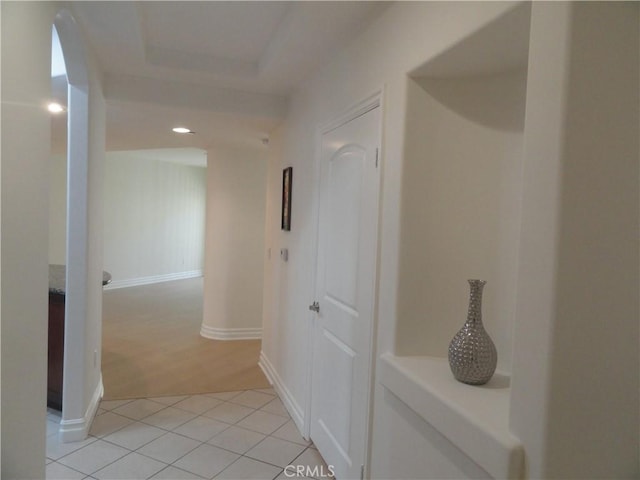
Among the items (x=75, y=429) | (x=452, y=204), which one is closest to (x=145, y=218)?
(x=75, y=429)

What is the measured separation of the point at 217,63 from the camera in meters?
2.75

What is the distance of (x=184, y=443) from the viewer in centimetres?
250

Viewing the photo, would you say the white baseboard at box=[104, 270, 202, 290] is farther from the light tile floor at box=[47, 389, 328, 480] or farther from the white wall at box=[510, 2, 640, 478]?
the white wall at box=[510, 2, 640, 478]

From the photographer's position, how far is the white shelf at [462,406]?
103 cm

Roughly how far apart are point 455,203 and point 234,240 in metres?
3.36

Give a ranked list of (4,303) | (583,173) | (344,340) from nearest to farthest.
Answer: (583,173), (4,303), (344,340)

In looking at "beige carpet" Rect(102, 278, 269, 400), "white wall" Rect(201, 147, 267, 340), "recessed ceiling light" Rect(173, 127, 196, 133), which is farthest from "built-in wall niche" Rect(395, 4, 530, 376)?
"white wall" Rect(201, 147, 267, 340)

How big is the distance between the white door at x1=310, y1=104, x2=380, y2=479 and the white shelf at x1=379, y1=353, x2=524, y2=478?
1.01ft

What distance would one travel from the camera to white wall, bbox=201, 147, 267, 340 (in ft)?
15.1

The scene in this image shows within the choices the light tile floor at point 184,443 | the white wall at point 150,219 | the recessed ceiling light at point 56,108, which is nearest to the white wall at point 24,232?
the light tile floor at point 184,443

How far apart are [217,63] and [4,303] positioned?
2101mm

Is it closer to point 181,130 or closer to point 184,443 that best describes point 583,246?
point 184,443

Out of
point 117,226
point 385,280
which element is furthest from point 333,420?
point 117,226

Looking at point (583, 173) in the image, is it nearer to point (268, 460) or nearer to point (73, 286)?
point (268, 460)
